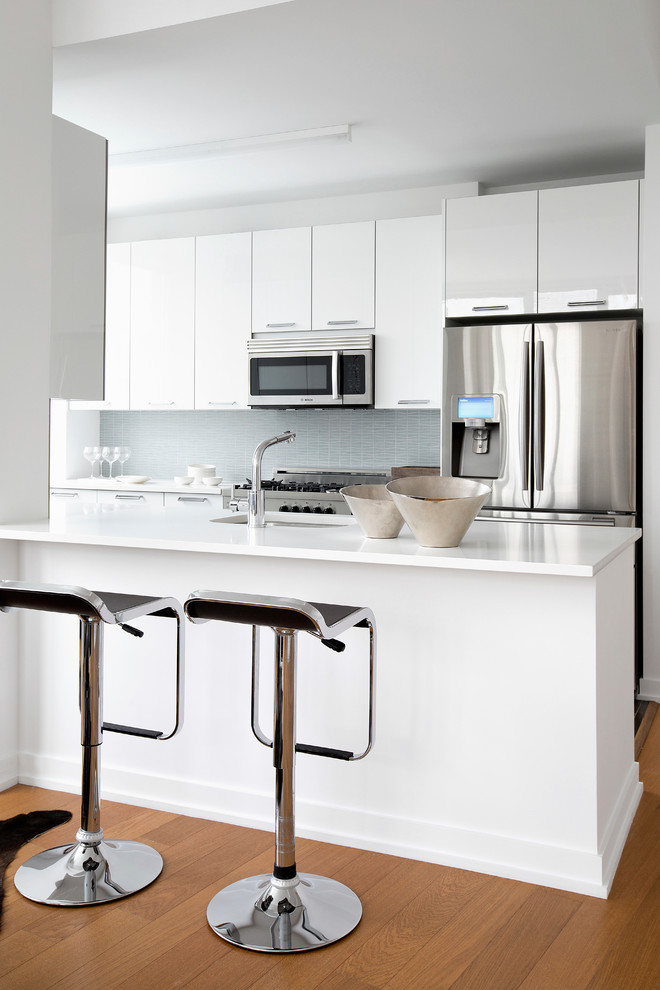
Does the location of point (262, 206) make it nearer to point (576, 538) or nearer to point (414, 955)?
point (576, 538)

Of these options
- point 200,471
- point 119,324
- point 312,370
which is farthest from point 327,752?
point 119,324

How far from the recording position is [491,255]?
4.48 m

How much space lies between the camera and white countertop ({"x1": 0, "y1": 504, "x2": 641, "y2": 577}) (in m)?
2.27

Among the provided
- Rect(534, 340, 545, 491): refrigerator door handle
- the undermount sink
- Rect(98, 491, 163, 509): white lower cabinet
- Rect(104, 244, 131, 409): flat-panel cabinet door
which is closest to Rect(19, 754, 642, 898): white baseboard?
the undermount sink

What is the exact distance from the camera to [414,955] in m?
1.98

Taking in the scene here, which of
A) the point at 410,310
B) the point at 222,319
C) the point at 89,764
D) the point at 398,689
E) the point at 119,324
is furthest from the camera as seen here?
the point at 119,324

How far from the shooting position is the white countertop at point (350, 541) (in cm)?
227

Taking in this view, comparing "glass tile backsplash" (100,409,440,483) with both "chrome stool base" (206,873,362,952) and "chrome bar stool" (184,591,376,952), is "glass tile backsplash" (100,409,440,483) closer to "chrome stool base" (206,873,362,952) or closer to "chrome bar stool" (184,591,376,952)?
"chrome bar stool" (184,591,376,952)

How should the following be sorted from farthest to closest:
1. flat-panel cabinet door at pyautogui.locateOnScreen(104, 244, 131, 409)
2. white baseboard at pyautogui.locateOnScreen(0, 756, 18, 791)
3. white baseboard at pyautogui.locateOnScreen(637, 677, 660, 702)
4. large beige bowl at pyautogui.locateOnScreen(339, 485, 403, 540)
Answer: flat-panel cabinet door at pyautogui.locateOnScreen(104, 244, 131, 409), white baseboard at pyautogui.locateOnScreen(637, 677, 660, 702), white baseboard at pyautogui.locateOnScreen(0, 756, 18, 791), large beige bowl at pyautogui.locateOnScreen(339, 485, 403, 540)

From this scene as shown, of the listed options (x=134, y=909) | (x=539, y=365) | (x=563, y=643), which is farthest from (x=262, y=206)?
(x=134, y=909)

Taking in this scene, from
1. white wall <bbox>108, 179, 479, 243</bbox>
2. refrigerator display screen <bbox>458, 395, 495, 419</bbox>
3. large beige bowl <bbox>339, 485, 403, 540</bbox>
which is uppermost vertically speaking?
white wall <bbox>108, 179, 479, 243</bbox>

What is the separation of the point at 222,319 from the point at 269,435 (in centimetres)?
83

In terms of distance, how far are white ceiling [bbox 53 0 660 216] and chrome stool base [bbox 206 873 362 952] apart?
2.88 m

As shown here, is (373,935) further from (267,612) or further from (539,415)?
(539,415)
